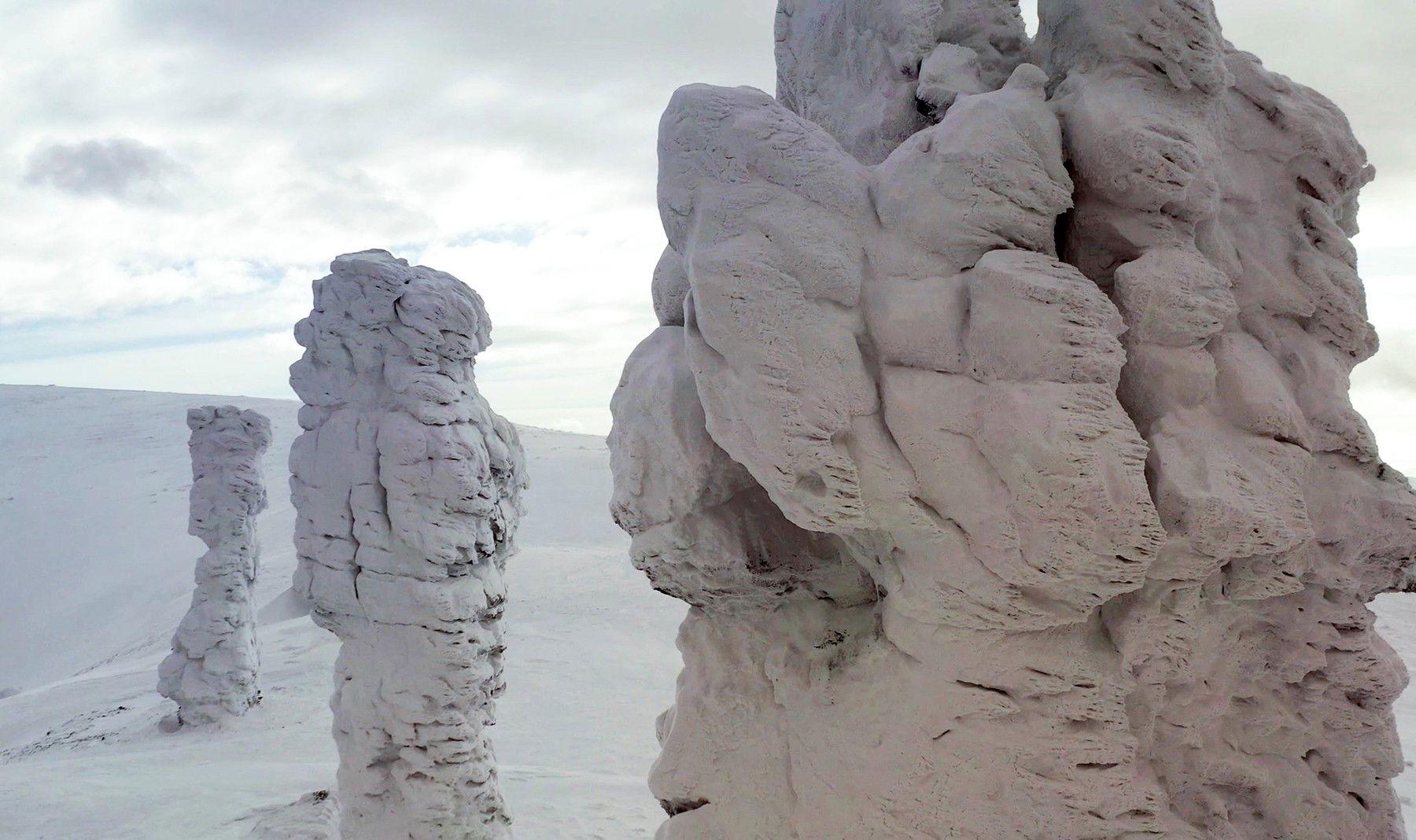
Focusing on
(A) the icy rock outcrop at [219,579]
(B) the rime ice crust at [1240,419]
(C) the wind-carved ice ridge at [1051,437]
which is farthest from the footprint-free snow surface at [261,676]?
(B) the rime ice crust at [1240,419]

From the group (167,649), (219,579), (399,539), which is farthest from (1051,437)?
(167,649)

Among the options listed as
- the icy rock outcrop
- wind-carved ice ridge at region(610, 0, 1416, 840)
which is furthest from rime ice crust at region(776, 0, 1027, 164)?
the icy rock outcrop

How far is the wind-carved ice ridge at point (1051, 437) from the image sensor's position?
76.2 inches

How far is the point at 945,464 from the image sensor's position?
1961 mm

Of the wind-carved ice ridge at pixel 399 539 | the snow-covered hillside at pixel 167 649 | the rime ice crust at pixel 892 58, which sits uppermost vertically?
the rime ice crust at pixel 892 58

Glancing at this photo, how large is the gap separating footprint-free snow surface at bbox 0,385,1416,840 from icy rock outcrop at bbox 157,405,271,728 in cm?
38

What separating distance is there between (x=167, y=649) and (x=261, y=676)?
4.46 m

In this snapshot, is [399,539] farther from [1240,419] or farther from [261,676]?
[261,676]

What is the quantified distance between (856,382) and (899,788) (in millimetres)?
1012

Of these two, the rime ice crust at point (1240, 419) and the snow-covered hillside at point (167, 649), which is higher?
the rime ice crust at point (1240, 419)

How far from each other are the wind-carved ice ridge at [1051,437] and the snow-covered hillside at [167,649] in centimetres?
513

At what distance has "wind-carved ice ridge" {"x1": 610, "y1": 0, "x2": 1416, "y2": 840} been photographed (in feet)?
6.35

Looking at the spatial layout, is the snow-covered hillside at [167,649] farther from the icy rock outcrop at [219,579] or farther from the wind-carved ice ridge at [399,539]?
the wind-carved ice ridge at [399,539]

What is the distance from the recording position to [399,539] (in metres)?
5.29
